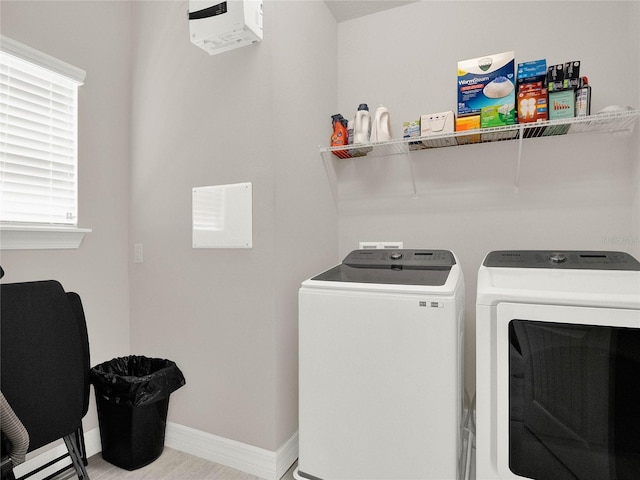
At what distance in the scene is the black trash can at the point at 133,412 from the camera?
1766mm

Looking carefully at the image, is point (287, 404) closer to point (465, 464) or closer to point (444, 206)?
point (465, 464)

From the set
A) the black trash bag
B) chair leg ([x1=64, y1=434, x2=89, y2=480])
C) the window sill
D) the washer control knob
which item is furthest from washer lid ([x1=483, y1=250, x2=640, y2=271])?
the window sill

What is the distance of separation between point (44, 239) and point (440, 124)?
208 cm

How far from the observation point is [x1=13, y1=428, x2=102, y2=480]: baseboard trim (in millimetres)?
1694

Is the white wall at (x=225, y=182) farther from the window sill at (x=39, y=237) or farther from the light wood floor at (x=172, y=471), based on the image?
the window sill at (x=39, y=237)

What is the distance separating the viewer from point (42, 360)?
4.54 feet

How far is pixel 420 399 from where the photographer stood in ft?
4.56

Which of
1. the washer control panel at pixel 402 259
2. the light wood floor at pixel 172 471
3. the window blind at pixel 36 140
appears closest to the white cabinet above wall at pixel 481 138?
the washer control panel at pixel 402 259

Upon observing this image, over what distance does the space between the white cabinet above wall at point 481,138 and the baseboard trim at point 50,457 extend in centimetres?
195

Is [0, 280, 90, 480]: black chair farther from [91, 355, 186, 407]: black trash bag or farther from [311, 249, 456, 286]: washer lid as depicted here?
[311, 249, 456, 286]: washer lid

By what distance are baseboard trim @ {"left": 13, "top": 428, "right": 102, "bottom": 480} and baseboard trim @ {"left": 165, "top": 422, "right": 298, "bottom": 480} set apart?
1.19ft

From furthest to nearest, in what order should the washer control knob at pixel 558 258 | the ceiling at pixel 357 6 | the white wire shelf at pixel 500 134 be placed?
the ceiling at pixel 357 6
the white wire shelf at pixel 500 134
the washer control knob at pixel 558 258

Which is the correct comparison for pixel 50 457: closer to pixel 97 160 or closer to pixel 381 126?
pixel 97 160

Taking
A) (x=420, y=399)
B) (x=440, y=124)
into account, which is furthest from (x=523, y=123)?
(x=420, y=399)
